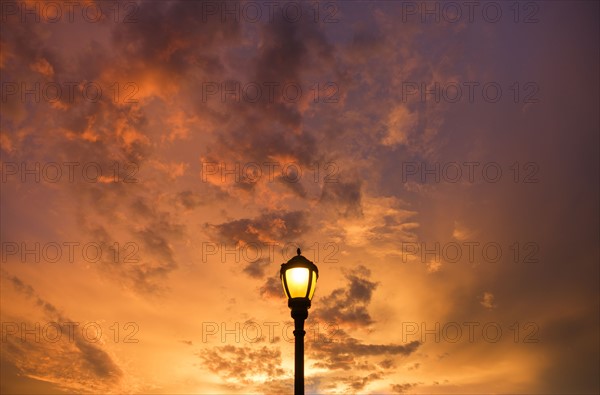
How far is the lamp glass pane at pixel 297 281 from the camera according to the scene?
368 inches

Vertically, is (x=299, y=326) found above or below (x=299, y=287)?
below

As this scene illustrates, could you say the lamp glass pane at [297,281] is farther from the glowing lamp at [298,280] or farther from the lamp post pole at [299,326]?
the lamp post pole at [299,326]

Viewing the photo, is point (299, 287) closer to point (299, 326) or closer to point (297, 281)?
point (297, 281)

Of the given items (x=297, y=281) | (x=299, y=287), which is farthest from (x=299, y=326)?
(x=297, y=281)

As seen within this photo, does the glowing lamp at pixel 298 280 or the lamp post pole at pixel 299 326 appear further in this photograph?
the glowing lamp at pixel 298 280

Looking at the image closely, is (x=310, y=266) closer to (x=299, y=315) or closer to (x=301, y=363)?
(x=299, y=315)

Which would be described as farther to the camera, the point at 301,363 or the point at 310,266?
the point at 310,266

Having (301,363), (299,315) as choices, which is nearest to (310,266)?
(299,315)

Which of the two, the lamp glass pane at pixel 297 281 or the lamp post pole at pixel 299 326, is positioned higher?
the lamp glass pane at pixel 297 281

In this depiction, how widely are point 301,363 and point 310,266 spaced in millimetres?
1634

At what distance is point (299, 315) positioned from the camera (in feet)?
30.3

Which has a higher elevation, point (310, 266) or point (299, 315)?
point (310, 266)

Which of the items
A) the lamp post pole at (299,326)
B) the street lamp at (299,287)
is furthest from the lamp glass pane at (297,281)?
the lamp post pole at (299,326)

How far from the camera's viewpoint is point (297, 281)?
938 centimetres
